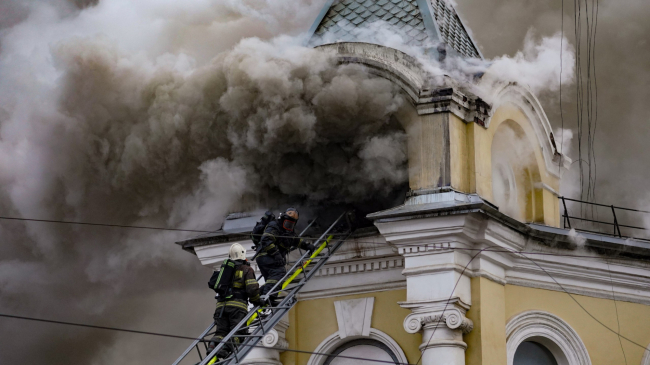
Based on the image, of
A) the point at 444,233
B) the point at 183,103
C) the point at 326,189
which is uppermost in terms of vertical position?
the point at 183,103

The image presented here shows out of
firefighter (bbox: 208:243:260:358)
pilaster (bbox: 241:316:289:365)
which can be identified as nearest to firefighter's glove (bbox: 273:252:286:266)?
firefighter (bbox: 208:243:260:358)

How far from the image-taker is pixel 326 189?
16.0m

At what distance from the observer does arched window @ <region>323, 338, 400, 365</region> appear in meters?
15.0

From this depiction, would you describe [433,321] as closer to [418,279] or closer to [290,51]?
[418,279]

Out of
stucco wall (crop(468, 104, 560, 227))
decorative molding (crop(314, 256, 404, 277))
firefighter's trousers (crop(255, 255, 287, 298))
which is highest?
stucco wall (crop(468, 104, 560, 227))

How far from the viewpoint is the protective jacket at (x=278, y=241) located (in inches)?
567

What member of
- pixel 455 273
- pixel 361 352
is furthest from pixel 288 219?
pixel 455 273

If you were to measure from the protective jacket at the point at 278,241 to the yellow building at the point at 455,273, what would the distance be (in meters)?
1.00

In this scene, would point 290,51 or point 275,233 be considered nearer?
point 275,233

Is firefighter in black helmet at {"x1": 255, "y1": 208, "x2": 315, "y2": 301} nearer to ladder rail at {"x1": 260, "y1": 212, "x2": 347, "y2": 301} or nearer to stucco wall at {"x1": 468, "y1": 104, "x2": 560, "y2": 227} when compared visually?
ladder rail at {"x1": 260, "y1": 212, "x2": 347, "y2": 301}

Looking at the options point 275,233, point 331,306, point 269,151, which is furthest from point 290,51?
point 331,306

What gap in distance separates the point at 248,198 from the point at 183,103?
1.91 metres

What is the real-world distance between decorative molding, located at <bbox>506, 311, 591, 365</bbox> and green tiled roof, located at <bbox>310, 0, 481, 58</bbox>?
4.71 metres

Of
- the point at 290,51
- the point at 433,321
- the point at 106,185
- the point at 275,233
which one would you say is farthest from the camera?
the point at 106,185
